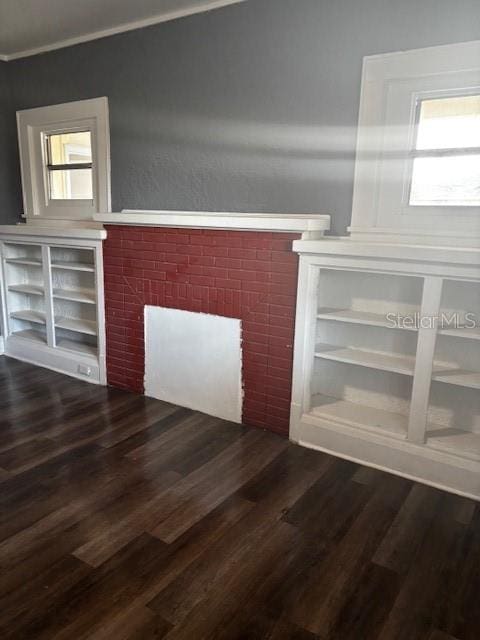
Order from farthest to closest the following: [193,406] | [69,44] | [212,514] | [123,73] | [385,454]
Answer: [69,44], [123,73], [193,406], [385,454], [212,514]

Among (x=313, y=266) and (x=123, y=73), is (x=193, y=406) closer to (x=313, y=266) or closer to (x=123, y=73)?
(x=313, y=266)

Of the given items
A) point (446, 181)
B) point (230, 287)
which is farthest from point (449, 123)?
point (230, 287)

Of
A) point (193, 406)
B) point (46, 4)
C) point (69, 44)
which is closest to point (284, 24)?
point (46, 4)

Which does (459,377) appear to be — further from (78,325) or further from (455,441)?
(78,325)

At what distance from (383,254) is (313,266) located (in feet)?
1.49

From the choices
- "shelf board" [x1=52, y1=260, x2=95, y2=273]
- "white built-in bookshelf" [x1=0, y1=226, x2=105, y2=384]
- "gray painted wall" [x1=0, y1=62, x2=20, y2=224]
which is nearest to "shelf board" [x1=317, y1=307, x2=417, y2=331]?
"white built-in bookshelf" [x1=0, y1=226, x2=105, y2=384]

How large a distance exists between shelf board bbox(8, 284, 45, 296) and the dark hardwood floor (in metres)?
1.70

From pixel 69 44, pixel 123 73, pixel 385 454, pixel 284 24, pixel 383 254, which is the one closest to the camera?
pixel 383 254

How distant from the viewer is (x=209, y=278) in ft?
11.1

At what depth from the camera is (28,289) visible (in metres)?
4.66

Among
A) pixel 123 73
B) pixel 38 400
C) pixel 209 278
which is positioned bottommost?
pixel 38 400

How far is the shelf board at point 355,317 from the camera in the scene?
2842 mm

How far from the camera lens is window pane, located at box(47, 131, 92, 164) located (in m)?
4.31

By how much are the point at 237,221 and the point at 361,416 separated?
150cm
